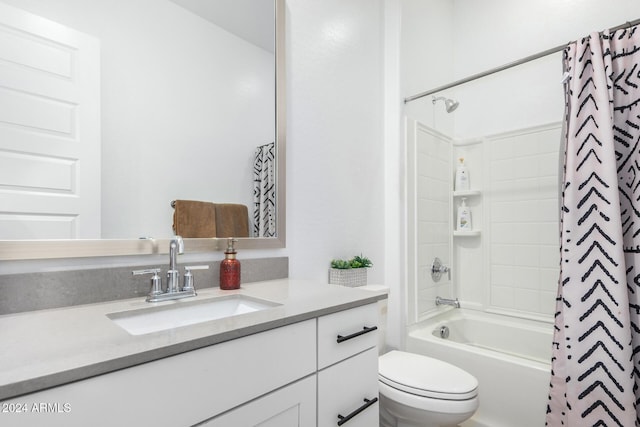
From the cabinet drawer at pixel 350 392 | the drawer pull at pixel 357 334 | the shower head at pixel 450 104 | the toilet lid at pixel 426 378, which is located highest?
the shower head at pixel 450 104

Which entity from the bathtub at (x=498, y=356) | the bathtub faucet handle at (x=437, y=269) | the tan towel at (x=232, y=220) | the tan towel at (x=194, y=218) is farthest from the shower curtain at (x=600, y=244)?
the tan towel at (x=194, y=218)

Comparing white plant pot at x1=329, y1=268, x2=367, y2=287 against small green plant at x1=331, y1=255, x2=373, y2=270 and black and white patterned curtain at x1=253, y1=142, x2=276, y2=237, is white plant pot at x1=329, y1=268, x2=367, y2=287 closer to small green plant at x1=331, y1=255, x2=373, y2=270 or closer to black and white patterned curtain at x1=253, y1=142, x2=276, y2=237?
small green plant at x1=331, y1=255, x2=373, y2=270

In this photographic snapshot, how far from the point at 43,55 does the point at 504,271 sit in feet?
8.83

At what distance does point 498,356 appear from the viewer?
1.79 m

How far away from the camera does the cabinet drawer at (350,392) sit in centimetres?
94

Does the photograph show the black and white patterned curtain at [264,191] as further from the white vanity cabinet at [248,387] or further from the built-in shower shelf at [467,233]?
the built-in shower shelf at [467,233]

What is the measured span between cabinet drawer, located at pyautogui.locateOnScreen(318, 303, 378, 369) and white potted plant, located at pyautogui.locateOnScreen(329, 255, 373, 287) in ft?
1.73

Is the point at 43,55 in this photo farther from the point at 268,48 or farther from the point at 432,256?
the point at 432,256

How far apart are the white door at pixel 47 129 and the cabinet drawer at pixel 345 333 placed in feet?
2.40

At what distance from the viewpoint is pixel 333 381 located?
38.1 inches

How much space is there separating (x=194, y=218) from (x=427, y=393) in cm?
112

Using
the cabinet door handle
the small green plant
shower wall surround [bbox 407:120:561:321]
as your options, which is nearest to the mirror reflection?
the small green plant

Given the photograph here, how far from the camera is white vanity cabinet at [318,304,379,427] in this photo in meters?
0.95

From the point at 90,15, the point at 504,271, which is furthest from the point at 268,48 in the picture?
the point at 504,271
